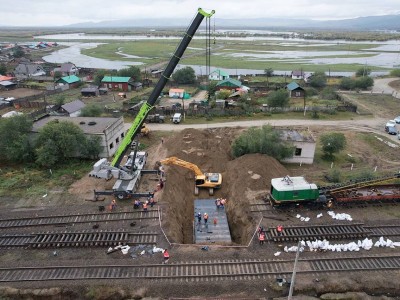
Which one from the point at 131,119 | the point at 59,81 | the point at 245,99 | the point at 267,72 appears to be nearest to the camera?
the point at 131,119

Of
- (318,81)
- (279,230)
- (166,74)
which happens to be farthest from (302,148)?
(318,81)

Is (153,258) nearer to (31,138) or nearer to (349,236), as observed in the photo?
(349,236)

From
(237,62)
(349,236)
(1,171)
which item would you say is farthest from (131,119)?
(237,62)

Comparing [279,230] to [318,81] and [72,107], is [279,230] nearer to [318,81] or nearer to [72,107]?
[72,107]

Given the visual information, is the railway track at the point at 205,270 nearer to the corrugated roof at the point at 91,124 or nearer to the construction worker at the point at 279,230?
the construction worker at the point at 279,230

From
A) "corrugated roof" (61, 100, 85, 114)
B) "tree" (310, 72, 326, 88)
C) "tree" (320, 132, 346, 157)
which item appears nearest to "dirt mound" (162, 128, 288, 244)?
"tree" (320, 132, 346, 157)

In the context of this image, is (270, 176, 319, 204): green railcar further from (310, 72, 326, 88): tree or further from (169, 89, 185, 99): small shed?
(310, 72, 326, 88): tree
